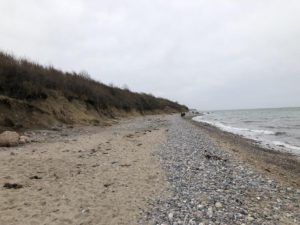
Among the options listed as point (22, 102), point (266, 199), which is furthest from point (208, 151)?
point (22, 102)

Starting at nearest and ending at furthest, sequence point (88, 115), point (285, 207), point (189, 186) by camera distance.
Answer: point (285, 207) < point (189, 186) < point (88, 115)

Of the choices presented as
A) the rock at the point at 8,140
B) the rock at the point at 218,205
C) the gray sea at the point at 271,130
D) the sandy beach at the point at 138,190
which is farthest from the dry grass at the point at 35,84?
the rock at the point at 218,205

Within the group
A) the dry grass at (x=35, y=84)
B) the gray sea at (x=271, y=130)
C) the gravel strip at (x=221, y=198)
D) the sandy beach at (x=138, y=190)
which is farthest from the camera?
the gray sea at (x=271, y=130)

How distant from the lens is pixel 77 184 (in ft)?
22.7

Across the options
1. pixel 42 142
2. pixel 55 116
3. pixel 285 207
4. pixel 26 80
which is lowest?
pixel 285 207

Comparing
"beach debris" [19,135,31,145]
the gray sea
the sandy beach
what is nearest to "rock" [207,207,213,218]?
the sandy beach

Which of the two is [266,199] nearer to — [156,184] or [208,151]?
[156,184]

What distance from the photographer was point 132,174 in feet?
25.7

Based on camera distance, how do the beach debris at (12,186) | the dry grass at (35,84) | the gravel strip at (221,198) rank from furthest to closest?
1. the dry grass at (35,84)
2. the beach debris at (12,186)
3. the gravel strip at (221,198)

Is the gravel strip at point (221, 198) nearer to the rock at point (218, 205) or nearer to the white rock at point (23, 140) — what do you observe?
the rock at point (218, 205)

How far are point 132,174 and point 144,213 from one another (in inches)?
101

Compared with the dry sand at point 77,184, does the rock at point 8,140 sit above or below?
above

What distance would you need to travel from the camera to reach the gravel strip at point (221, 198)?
→ 5.05 m

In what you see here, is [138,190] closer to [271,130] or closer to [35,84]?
[35,84]
